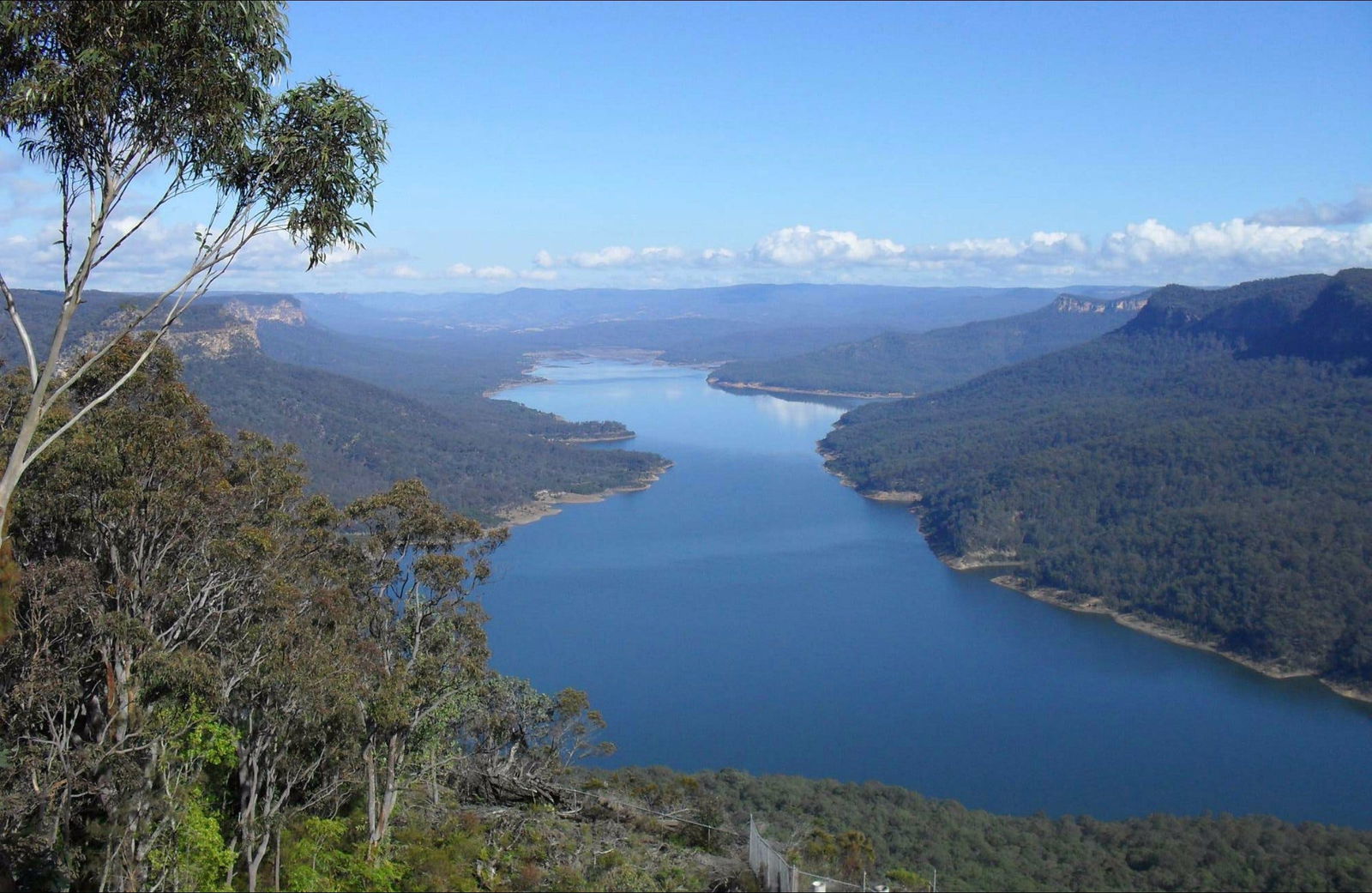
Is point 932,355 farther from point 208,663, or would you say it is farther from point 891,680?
point 208,663

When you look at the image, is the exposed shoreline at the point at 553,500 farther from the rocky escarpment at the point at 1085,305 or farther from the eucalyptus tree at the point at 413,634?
the rocky escarpment at the point at 1085,305

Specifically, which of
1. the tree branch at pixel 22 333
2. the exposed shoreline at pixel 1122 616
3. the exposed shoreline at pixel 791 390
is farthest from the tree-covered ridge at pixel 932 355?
the tree branch at pixel 22 333

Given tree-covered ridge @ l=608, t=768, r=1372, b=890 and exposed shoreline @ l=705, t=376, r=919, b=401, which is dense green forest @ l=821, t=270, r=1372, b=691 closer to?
tree-covered ridge @ l=608, t=768, r=1372, b=890

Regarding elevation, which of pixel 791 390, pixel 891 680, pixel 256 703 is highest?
pixel 256 703

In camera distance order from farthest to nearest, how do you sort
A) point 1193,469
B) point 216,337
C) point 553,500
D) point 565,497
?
point 216,337 < point 565,497 < point 553,500 < point 1193,469

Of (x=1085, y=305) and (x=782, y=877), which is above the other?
(x=1085, y=305)

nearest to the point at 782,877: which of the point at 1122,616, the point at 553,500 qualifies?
the point at 1122,616

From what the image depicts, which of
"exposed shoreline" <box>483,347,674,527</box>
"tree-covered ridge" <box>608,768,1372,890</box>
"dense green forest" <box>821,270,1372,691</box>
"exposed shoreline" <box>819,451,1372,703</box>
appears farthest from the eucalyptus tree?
"exposed shoreline" <box>483,347,674,527</box>

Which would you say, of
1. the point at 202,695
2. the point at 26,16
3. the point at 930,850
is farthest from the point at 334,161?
the point at 930,850
